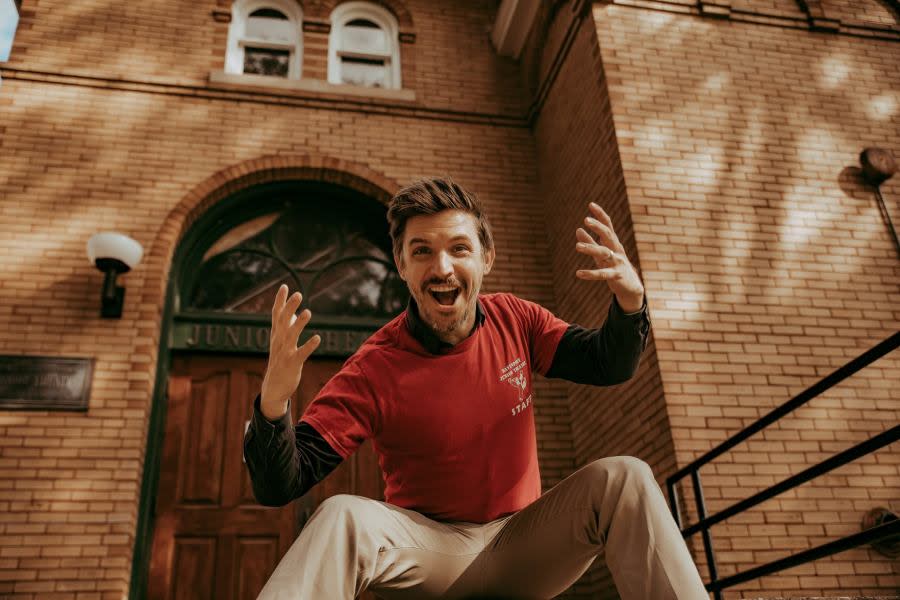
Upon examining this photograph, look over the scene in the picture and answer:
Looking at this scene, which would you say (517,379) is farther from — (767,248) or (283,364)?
(767,248)

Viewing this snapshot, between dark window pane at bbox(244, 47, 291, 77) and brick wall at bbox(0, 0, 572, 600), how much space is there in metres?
0.35

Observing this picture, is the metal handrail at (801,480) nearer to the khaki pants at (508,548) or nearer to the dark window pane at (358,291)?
the khaki pants at (508,548)

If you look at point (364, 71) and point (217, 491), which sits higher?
point (364, 71)

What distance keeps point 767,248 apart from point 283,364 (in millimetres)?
5083

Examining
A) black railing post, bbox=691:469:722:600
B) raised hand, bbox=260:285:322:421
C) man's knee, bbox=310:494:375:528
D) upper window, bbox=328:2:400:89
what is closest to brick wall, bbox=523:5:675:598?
black railing post, bbox=691:469:722:600

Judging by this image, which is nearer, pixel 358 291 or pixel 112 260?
pixel 112 260

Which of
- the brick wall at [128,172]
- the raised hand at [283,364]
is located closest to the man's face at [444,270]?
the raised hand at [283,364]

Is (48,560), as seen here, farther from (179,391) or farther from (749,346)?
(749,346)

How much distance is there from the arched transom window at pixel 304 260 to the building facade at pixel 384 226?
0.10ft

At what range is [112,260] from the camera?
20.0ft

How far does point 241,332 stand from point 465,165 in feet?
9.68

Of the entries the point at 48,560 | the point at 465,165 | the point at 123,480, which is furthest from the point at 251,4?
the point at 48,560

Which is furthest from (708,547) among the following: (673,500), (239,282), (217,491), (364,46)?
(364,46)

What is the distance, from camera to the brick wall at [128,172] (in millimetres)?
5594
